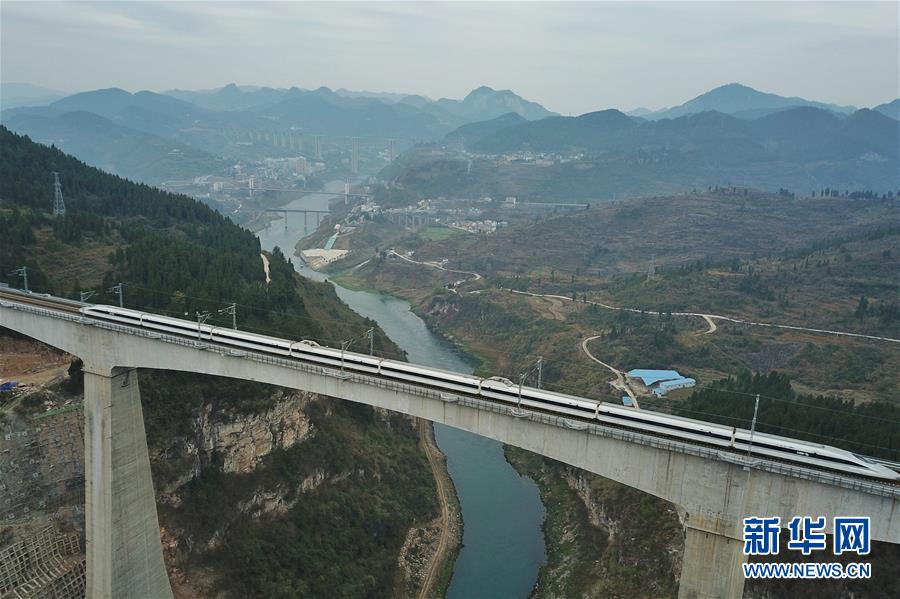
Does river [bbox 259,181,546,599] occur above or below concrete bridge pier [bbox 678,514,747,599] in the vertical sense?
below

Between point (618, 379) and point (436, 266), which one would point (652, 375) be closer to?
point (618, 379)

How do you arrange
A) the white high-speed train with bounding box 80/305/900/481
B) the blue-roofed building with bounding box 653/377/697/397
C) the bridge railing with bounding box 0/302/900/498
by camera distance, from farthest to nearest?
the blue-roofed building with bounding box 653/377/697/397 < the white high-speed train with bounding box 80/305/900/481 < the bridge railing with bounding box 0/302/900/498

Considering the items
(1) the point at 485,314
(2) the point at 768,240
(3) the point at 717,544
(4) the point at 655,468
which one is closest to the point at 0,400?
(4) the point at 655,468

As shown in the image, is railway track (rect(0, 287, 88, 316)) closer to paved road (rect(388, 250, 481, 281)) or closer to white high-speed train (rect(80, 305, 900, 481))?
white high-speed train (rect(80, 305, 900, 481))

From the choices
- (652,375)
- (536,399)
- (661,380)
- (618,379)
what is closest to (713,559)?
(536,399)

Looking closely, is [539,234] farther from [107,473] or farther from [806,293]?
[107,473]

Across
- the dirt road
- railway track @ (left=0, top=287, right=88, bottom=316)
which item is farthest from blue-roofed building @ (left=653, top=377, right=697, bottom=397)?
railway track @ (left=0, top=287, right=88, bottom=316)

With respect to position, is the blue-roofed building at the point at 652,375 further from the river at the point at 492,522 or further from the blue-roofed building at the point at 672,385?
the river at the point at 492,522
